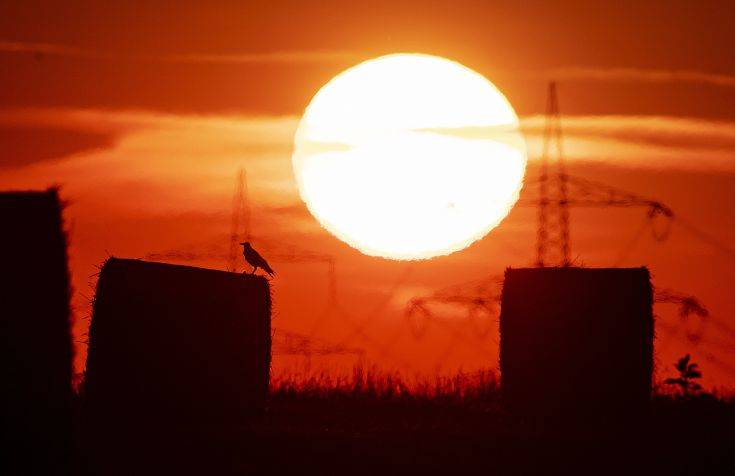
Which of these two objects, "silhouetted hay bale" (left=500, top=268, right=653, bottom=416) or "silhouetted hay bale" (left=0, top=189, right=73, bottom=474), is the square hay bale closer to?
"silhouetted hay bale" (left=0, top=189, right=73, bottom=474)

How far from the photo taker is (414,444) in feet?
50.0

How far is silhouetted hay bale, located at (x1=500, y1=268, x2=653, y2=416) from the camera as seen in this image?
65.3 ft

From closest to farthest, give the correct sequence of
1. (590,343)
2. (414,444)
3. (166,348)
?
(414,444) < (166,348) < (590,343)

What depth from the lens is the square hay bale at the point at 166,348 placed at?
56.2 feet

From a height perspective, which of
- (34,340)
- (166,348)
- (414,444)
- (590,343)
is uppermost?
(590,343)

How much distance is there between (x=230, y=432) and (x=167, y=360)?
2151mm

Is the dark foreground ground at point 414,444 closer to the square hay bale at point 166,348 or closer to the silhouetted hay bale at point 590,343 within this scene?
the silhouetted hay bale at point 590,343

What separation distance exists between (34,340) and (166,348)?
5.33 m

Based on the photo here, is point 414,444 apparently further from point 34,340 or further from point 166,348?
point 34,340

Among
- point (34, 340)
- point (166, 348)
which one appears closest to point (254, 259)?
point (166, 348)

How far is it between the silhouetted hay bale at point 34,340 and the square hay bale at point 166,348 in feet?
11.6

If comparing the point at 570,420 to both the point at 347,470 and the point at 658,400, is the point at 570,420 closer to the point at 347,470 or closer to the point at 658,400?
the point at 658,400

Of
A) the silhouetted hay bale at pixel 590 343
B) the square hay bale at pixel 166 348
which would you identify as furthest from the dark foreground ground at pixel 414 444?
the square hay bale at pixel 166 348

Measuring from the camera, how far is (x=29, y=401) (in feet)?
40.6
